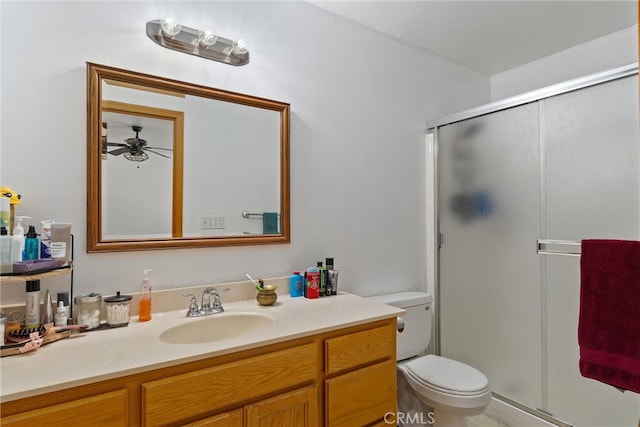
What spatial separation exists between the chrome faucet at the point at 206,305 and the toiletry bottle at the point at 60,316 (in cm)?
41

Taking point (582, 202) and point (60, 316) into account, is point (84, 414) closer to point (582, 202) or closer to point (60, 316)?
point (60, 316)

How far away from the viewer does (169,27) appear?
1411 mm

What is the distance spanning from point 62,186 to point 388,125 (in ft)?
5.79

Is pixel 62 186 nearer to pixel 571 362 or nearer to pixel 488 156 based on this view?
pixel 488 156

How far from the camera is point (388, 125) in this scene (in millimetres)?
2195

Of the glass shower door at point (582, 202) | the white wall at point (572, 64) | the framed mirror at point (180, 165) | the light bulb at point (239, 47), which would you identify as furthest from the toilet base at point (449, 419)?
the white wall at point (572, 64)

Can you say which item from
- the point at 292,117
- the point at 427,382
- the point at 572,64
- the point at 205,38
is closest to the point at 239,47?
the point at 205,38

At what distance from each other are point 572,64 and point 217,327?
112 inches

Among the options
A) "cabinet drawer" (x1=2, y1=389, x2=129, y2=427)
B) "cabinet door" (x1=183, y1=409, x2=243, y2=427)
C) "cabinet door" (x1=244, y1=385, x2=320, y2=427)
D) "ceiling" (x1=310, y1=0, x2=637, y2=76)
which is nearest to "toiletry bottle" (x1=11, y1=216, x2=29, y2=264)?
"cabinet drawer" (x1=2, y1=389, x2=129, y2=427)

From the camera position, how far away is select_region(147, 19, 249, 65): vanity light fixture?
143cm

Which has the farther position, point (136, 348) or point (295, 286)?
point (295, 286)

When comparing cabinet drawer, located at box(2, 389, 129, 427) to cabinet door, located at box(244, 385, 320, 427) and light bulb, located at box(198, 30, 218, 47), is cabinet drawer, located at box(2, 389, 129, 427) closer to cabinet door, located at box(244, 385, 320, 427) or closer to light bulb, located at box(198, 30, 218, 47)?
cabinet door, located at box(244, 385, 320, 427)

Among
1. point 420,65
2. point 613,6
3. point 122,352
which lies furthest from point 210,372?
point 613,6

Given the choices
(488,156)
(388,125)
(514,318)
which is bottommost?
(514,318)
